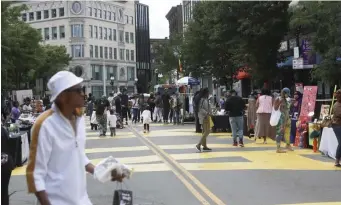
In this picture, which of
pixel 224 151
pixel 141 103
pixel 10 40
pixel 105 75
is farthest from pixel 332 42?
pixel 105 75

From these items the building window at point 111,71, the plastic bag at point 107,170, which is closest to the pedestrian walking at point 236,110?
the plastic bag at point 107,170

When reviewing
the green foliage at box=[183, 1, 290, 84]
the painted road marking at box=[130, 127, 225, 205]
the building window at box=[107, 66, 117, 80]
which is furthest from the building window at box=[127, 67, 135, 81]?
the painted road marking at box=[130, 127, 225, 205]

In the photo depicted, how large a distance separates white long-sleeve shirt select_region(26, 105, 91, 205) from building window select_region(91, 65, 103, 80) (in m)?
99.3

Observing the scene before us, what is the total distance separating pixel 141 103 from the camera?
2969 centimetres

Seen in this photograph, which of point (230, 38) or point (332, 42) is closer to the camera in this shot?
point (332, 42)

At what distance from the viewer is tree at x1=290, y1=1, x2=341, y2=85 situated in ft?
54.6

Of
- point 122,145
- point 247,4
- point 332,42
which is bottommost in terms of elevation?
point 122,145

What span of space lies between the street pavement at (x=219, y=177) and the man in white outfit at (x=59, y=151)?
2.87 meters

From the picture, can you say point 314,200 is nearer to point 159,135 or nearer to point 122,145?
point 122,145

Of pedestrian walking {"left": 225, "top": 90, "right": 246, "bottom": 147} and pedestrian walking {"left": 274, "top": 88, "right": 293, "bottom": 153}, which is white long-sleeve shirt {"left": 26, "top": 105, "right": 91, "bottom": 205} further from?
pedestrian walking {"left": 225, "top": 90, "right": 246, "bottom": 147}

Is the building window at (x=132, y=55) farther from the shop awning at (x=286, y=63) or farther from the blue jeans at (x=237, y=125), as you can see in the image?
the blue jeans at (x=237, y=125)

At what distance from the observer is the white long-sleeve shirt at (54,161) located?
139 inches

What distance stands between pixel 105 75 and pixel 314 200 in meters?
98.2

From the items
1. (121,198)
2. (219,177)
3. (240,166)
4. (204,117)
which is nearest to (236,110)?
(204,117)
